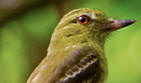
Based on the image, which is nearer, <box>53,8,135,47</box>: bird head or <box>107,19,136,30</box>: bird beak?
<box>107,19,136,30</box>: bird beak

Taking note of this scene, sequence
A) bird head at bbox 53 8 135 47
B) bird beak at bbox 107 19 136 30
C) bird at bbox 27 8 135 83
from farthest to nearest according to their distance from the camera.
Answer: bird head at bbox 53 8 135 47 < bird beak at bbox 107 19 136 30 < bird at bbox 27 8 135 83

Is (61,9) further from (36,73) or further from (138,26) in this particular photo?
(36,73)

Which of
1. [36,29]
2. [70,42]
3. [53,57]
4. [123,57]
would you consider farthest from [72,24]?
[123,57]

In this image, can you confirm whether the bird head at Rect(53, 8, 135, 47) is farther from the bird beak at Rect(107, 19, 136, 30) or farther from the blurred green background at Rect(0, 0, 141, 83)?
the blurred green background at Rect(0, 0, 141, 83)

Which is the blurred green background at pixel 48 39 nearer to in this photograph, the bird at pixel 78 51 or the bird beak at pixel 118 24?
the bird at pixel 78 51

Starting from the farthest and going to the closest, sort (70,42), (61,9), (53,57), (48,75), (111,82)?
(111,82)
(61,9)
(70,42)
(53,57)
(48,75)

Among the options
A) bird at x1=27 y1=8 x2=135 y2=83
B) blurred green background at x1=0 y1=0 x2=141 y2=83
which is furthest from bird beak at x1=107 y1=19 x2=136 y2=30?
blurred green background at x1=0 y1=0 x2=141 y2=83

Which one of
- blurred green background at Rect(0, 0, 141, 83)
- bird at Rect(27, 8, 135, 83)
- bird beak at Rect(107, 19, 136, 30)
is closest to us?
bird at Rect(27, 8, 135, 83)
